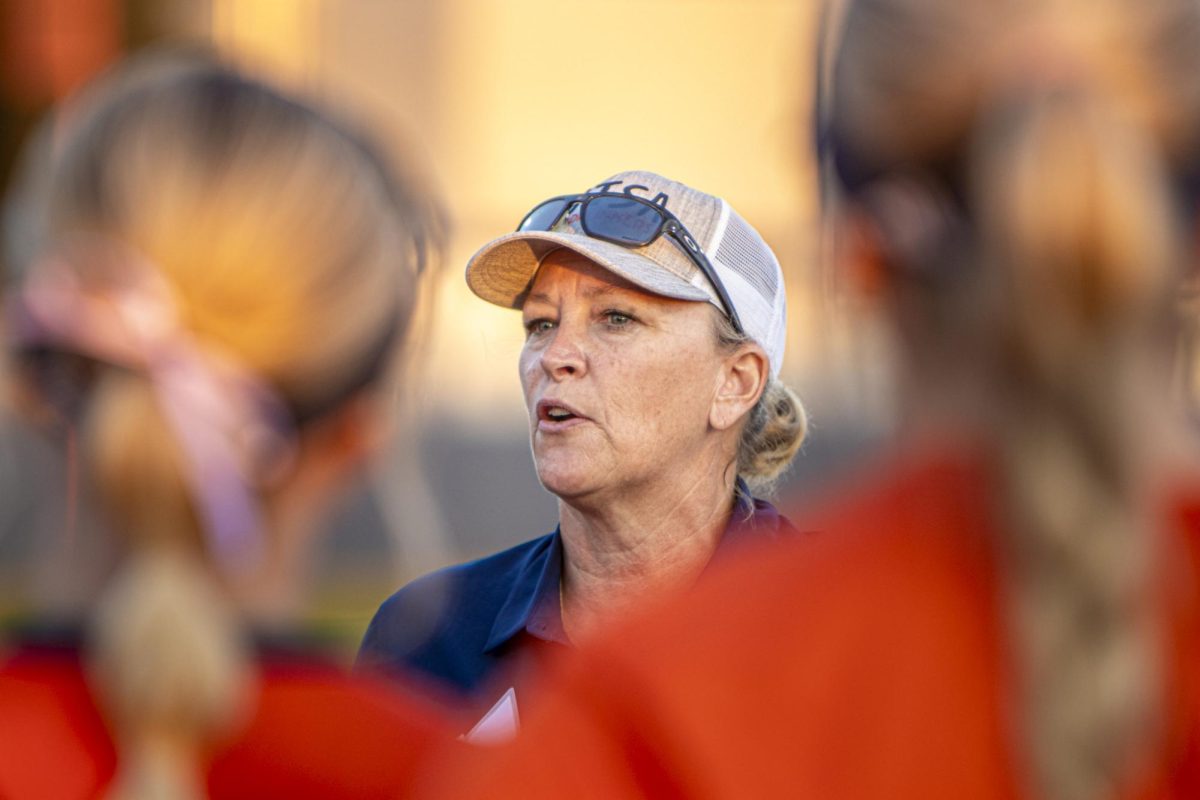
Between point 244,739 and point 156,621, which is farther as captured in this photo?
point 244,739

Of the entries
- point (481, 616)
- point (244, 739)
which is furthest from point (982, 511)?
point (481, 616)

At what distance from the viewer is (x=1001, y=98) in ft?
3.37

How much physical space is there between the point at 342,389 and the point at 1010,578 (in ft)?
2.28

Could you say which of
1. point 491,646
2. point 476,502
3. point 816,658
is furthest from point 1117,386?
point 476,502

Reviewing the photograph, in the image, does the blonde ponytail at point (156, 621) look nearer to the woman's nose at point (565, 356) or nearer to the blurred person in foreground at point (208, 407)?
the blurred person in foreground at point (208, 407)

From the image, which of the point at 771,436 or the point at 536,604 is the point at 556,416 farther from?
the point at 771,436

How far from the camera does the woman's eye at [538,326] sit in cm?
296

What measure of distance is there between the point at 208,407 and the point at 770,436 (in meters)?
1.81

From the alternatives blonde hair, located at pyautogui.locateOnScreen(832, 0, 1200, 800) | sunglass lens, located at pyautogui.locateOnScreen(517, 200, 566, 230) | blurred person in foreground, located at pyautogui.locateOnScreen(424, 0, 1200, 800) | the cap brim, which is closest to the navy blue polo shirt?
the cap brim

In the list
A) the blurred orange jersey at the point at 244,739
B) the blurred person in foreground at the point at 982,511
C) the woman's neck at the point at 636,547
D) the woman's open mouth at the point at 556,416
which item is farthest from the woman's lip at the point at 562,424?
the blurred person in foreground at the point at 982,511

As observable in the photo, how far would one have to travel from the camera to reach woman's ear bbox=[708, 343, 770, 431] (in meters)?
2.95

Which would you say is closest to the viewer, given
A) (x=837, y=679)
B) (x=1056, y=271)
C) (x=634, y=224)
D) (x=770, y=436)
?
(x=1056, y=271)

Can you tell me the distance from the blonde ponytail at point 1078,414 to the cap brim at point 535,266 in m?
1.75

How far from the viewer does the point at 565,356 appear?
2869 millimetres
